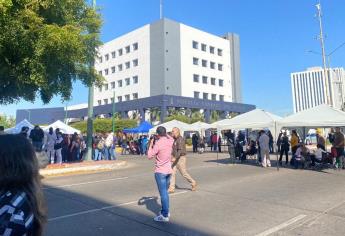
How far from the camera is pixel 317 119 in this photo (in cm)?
1596

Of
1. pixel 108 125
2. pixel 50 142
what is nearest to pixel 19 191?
pixel 50 142

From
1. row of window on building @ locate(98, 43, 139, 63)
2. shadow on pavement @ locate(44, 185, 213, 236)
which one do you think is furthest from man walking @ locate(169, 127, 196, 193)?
row of window on building @ locate(98, 43, 139, 63)

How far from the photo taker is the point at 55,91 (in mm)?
14664

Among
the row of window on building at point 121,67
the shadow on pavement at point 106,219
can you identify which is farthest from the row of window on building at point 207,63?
the shadow on pavement at point 106,219

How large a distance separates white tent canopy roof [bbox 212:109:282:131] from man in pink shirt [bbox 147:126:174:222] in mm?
10896

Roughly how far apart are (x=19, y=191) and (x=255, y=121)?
17.2m

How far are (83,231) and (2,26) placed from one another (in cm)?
701

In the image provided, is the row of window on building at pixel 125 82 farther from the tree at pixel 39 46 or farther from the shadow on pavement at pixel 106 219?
the shadow on pavement at pixel 106 219

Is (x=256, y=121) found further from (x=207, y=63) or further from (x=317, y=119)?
(x=207, y=63)

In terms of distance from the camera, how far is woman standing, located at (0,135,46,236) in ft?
6.43

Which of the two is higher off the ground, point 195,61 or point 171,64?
point 195,61

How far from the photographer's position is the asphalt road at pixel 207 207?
6.41m

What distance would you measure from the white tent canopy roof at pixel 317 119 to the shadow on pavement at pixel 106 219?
9.24 meters

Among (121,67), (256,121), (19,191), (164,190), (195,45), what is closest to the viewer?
(19,191)
